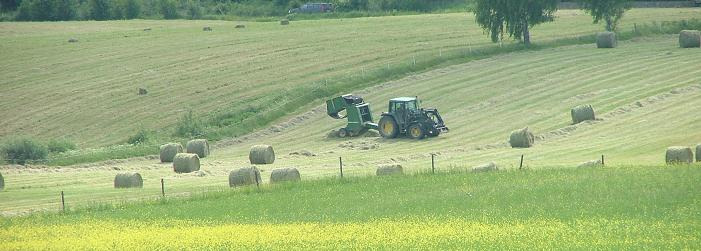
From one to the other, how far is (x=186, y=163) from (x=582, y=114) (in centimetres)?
1561

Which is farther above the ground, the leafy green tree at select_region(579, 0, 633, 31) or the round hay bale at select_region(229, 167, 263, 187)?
the leafy green tree at select_region(579, 0, 633, 31)

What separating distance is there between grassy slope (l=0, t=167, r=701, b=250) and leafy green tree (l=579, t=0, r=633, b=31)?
139ft

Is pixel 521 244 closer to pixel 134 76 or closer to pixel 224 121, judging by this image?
pixel 224 121

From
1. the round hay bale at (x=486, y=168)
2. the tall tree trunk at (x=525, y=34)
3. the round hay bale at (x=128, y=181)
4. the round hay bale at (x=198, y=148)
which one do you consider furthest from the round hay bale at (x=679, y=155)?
the tall tree trunk at (x=525, y=34)

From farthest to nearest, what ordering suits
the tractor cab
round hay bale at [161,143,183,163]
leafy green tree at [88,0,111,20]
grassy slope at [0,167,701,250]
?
1. leafy green tree at [88,0,111,20]
2. the tractor cab
3. round hay bale at [161,143,183,163]
4. grassy slope at [0,167,701,250]

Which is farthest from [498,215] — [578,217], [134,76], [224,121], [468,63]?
[134,76]

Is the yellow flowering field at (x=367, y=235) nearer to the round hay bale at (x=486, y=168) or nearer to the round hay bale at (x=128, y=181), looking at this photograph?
the round hay bale at (x=486, y=168)

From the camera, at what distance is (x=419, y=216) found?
102 feet

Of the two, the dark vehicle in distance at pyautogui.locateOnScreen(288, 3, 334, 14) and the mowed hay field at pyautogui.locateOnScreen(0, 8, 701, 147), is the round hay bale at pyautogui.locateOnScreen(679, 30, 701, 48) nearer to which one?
the mowed hay field at pyautogui.locateOnScreen(0, 8, 701, 147)

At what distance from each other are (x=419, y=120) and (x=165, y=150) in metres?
10.0

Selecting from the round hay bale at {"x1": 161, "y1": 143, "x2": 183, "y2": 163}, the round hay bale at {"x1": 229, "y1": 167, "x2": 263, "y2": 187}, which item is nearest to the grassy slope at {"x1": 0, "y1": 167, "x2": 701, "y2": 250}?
the round hay bale at {"x1": 229, "y1": 167, "x2": 263, "y2": 187}

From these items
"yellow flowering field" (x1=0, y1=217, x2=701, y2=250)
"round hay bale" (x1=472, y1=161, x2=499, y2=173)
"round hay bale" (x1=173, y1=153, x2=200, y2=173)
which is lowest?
"round hay bale" (x1=173, y1=153, x2=200, y2=173)

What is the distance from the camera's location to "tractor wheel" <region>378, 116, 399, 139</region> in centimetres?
5372

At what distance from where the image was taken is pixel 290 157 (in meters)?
50.8
